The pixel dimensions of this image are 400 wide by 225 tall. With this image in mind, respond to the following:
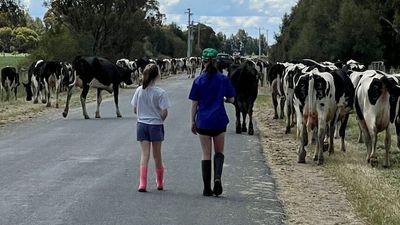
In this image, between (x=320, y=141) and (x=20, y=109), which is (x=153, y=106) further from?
(x=20, y=109)

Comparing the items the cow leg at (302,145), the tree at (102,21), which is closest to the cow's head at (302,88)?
the cow leg at (302,145)

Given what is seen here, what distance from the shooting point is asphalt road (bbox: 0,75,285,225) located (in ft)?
30.0

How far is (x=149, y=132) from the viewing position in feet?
35.7

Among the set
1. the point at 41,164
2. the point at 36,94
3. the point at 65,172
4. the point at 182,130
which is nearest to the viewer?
the point at 65,172

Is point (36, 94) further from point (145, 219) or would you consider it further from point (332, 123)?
point (145, 219)

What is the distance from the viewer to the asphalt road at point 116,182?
9.13m

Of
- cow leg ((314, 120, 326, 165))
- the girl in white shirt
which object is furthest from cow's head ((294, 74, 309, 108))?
the girl in white shirt

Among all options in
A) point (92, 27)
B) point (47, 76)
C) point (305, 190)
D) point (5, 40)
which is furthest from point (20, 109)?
point (5, 40)

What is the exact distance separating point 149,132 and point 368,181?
12.3 feet

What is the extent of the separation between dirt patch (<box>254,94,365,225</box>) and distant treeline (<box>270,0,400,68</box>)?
3476cm

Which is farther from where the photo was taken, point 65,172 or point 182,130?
point 182,130

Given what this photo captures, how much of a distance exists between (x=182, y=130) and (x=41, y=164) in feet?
22.5

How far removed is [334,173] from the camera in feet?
42.2

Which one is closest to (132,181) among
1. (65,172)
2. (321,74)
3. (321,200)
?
(65,172)
